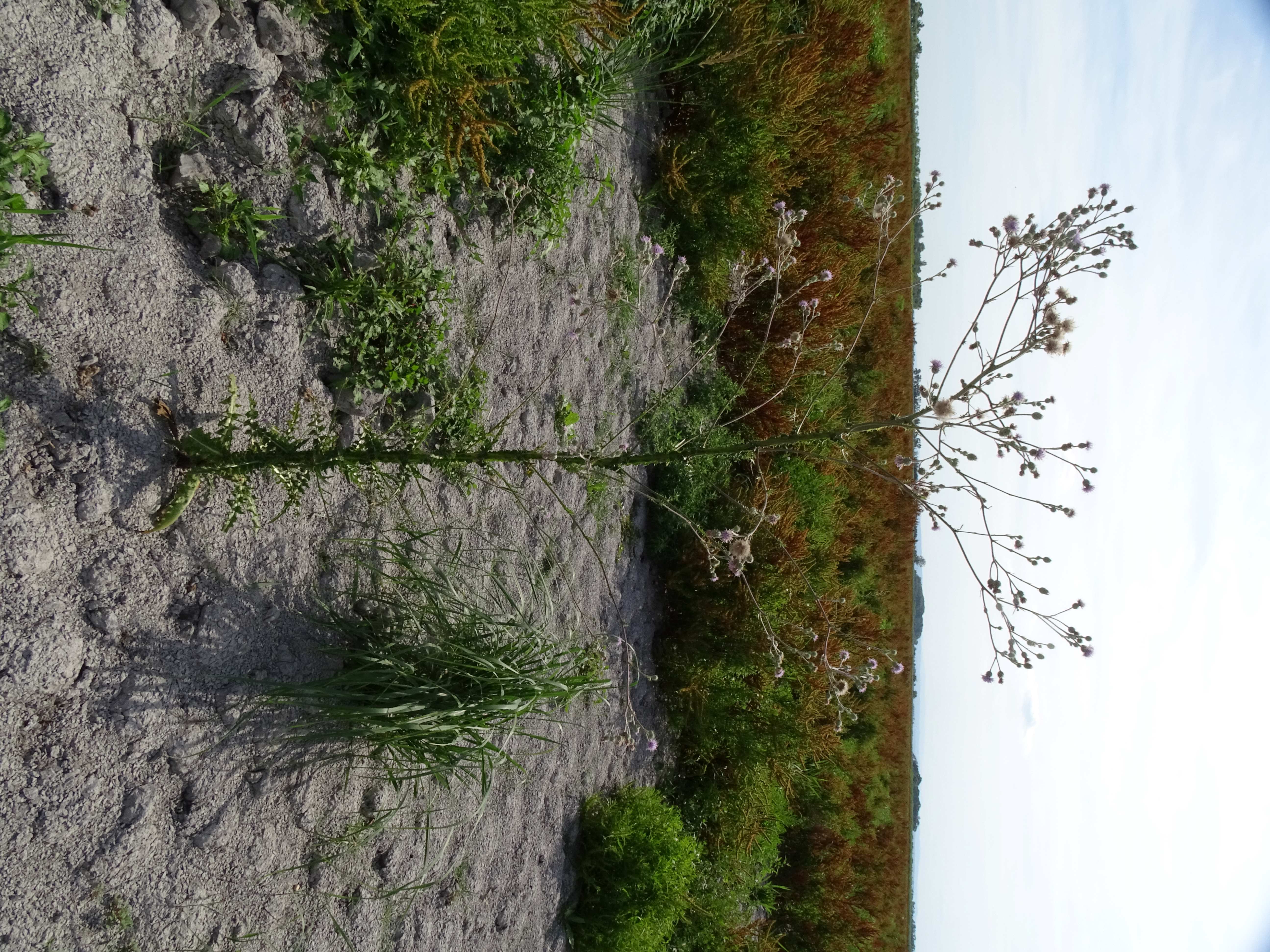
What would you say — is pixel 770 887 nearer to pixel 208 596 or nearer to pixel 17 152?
pixel 208 596

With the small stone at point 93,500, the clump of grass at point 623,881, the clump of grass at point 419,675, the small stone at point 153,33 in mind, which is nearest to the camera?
A: the small stone at point 93,500

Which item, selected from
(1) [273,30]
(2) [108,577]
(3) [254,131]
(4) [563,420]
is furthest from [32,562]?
(4) [563,420]

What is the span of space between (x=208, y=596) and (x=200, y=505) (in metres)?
0.30

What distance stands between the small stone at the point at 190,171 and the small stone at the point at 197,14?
0.40m

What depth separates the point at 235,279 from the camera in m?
2.56

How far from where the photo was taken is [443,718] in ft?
9.02

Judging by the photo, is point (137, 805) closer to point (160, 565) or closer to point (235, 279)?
point (160, 565)

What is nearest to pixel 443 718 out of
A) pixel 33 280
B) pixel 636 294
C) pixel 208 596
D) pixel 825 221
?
pixel 208 596

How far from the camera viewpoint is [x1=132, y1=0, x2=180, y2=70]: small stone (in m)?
2.29

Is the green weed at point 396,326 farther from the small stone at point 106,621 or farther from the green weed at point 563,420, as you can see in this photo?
the small stone at point 106,621

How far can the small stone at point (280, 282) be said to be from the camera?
2.67 metres

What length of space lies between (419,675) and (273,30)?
92.5 inches

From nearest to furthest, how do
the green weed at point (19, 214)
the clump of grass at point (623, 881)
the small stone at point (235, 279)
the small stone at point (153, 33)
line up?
the green weed at point (19, 214) < the small stone at point (153, 33) < the small stone at point (235, 279) < the clump of grass at point (623, 881)

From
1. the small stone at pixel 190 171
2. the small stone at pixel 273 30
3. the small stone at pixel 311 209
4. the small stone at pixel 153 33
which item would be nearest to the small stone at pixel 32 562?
the small stone at pixel 190 171
